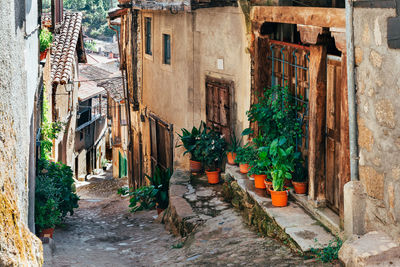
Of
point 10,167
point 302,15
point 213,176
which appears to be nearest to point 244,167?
point 213,176

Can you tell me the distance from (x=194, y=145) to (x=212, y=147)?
0.41 metres

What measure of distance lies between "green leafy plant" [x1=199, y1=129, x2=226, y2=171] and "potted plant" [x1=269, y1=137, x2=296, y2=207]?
106 inches

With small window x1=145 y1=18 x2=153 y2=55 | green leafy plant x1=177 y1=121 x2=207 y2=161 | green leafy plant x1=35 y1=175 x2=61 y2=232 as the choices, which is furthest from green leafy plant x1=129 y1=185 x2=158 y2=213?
small window x1=145 y1=18 x2=153 y2=55

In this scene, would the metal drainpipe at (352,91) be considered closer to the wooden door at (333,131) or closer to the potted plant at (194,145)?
the wooden door at (333,131)

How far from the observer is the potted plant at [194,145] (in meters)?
9.79

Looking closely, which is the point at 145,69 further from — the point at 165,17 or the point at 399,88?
the point at 399,88

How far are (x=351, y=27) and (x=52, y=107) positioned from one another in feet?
48.0

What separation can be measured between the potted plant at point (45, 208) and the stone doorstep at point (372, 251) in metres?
4.78

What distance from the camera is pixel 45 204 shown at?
26.7 ft

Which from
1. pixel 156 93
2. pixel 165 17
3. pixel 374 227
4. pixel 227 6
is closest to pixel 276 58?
pixel 227 6

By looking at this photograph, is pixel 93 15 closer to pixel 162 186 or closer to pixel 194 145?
pixel 162 186

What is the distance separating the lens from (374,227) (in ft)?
15.0

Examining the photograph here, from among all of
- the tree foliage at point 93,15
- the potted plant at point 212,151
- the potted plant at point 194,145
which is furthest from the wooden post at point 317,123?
the tree foliage at point 93,15

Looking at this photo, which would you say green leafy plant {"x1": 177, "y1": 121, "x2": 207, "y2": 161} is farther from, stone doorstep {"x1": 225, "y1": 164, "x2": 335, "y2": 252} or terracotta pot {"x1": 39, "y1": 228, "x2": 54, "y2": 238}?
terracotta pot {"x1": 39, "y1": 228, "x2": 54, "y2": 238}
